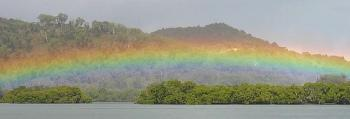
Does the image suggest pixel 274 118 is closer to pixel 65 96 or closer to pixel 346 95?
pixel 346 95

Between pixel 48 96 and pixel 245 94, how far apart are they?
6185 centimetres

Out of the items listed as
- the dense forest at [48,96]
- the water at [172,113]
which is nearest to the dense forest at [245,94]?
the dense forest at [48,96]

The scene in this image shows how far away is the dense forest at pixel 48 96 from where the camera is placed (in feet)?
619

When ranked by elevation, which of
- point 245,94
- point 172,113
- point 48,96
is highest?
point 245,94

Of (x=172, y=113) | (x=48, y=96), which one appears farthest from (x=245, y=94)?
(x=172, y=113)

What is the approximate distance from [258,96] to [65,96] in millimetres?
58962

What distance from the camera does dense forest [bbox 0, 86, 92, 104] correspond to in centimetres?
18875

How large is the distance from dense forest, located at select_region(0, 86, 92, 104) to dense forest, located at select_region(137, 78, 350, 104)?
29121 mm

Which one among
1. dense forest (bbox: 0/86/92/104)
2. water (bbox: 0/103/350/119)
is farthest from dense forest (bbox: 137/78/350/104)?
water (bbox: 0/103/350/119)

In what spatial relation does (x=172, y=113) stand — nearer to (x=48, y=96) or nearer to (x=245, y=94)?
(x=245, y=94)

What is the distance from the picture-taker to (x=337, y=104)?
541ft

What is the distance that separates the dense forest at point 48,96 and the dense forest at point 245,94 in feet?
95.5

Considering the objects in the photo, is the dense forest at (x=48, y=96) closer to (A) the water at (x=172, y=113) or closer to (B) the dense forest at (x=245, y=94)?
(B) the dense forest at (x=245, y=94)

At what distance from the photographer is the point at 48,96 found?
191250mm
